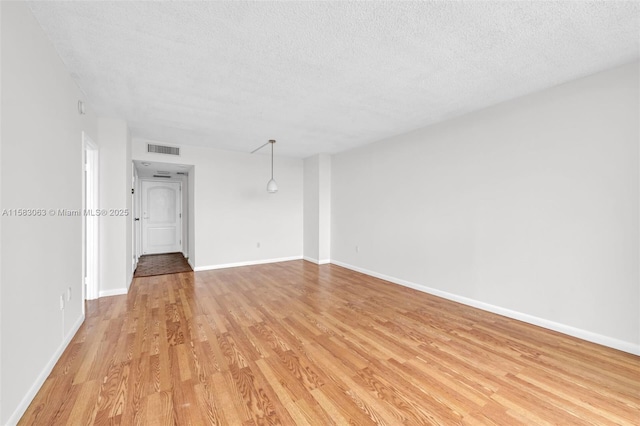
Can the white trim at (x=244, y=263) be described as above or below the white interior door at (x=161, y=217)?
below

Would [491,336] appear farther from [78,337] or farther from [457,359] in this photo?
[78,337]

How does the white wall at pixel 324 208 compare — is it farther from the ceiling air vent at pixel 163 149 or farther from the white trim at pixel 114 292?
the white trim at pixel 114 292

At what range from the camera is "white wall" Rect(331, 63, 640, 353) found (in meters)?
2.45

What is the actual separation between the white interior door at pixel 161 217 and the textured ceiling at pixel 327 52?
4.63 m

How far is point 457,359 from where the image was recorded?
229 cm

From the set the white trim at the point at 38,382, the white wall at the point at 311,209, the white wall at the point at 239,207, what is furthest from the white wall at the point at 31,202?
the white wall at the point at 311,209

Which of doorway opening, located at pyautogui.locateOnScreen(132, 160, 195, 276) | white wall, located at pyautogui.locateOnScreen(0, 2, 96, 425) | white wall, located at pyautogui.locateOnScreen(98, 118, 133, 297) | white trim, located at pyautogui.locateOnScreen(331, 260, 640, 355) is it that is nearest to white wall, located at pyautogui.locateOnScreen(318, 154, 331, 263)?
white trim, located at pyautogui.locateOnScreen(331, 260, 640, 355)

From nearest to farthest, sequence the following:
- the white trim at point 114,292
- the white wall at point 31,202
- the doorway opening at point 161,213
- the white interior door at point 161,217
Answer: the white wall at point 31,202
the white trim at point 114,292
the doorway opening at point 161,213
the white interior door at point 161,217

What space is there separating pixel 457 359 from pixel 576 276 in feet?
5.24

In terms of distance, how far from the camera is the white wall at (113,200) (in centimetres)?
390

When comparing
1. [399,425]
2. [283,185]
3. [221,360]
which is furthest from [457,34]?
[283,185]

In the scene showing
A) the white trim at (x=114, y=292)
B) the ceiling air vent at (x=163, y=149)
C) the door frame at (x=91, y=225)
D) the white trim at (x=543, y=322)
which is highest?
the ceiling air vent at (x=163, y=149)

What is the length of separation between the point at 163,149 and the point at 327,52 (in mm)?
4295

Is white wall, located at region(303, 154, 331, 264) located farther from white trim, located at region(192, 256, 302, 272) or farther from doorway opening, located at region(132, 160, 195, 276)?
doorway opening, located at region(132, 160, 195, 276)
